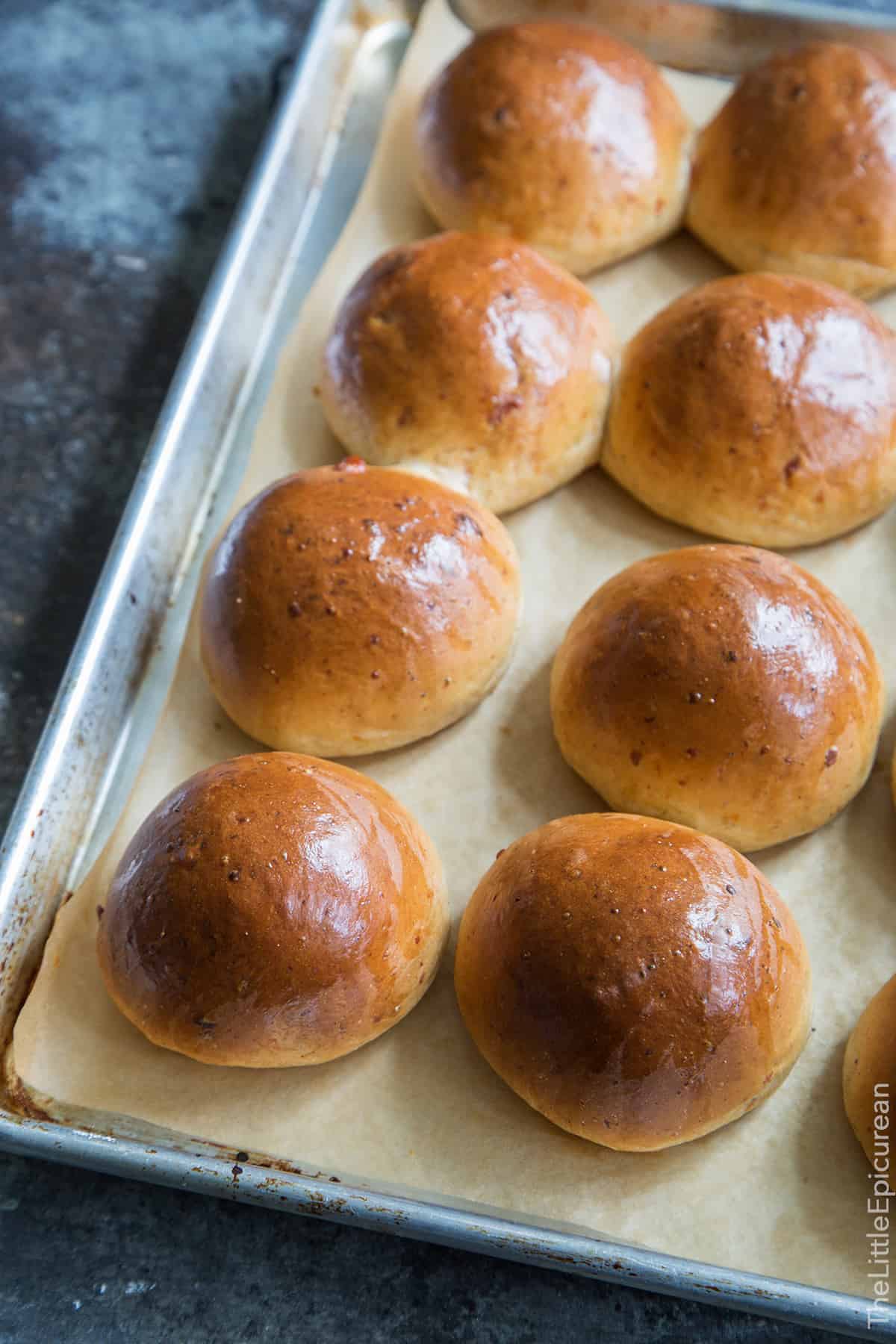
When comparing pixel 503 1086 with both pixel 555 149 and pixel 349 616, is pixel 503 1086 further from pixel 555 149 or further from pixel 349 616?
pixel 555 149

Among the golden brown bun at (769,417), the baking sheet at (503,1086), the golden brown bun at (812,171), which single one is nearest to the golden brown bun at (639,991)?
the baking sheet at (503,1086)

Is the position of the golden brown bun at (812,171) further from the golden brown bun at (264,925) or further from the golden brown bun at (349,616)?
the golden brown bun at (264,925)

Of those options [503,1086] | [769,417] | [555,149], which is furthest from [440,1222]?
[555,149]

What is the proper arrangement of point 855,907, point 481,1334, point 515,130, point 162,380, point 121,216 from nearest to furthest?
point 481,1334, point 855,907, point 515,130, point 162,380, point 121,216

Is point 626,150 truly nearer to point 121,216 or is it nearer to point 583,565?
point 583,565

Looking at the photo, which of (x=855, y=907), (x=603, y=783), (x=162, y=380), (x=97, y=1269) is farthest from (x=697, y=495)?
(x=97, y=1269)

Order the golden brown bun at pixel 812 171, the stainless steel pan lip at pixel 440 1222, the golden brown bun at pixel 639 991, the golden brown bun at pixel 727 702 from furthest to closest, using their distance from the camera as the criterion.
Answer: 1. the golden brown bun at pixel 812 171
2. the golden brown bun at pixel 727 702
3. the golden brown bun at pixel 639 991
4. the stainless steel pan lip at pixel 440 1222

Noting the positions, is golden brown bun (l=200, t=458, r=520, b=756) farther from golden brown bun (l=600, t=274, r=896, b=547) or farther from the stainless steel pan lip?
the stainless steel pan lip
